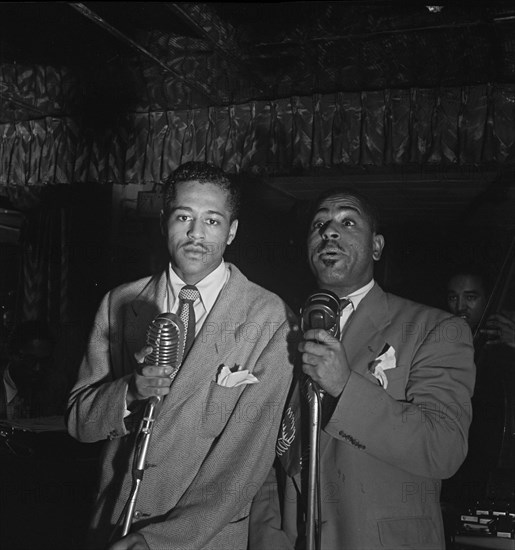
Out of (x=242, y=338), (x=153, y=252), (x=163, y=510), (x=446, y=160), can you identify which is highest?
(x=446, y=160)

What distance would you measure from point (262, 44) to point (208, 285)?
1.36 metres

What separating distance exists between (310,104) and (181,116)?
717 millimetres

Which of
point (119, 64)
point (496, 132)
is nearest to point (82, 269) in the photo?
point (119, 64)

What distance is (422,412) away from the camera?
1504 millimetres

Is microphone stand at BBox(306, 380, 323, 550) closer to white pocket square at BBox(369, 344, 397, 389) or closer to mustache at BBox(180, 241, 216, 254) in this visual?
white pocket square at BBox(369, 344, 397, 389)

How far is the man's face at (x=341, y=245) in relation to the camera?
1768mm

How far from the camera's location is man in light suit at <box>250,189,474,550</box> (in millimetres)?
1456

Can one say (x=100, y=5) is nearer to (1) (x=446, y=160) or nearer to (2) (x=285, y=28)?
(2) (x=285, y=28)

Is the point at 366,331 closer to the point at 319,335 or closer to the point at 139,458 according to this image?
the point at 319,335

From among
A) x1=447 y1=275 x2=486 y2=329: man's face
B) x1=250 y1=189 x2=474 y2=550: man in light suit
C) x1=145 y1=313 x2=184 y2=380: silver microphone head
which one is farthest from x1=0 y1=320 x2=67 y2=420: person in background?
x1=145 y1=313 x2=184 y2=380: silver microphone head

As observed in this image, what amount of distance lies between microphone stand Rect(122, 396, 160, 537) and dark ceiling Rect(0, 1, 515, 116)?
155cm

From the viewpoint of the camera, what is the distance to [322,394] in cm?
150

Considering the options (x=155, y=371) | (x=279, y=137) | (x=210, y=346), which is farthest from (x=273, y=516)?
(x=279, y=137)

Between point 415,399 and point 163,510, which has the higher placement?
point 415,399
